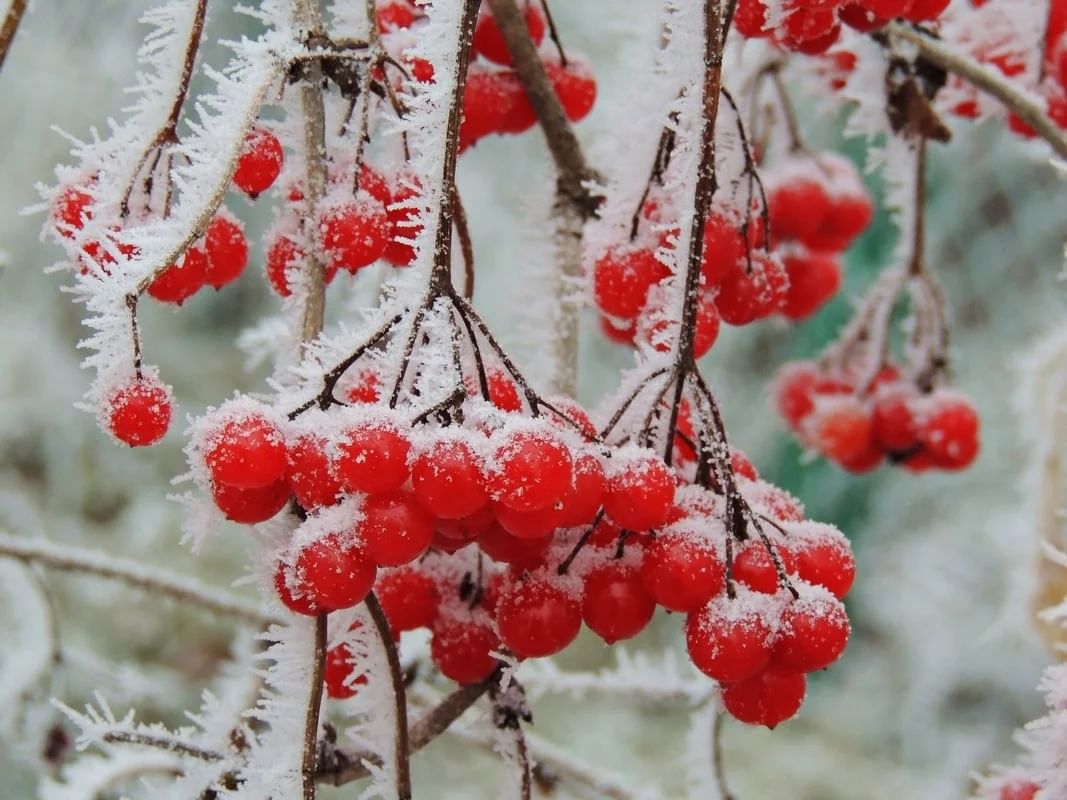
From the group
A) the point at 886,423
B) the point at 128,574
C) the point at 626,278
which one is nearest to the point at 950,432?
the point at 886,423

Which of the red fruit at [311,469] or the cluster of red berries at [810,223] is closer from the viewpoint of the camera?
the red fruit at [311,469]

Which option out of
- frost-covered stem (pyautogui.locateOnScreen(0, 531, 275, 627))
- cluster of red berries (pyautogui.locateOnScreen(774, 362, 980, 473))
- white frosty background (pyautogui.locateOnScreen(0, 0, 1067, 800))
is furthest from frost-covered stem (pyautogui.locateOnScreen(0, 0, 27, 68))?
white frosty background (pyautogui.locateOnScreen(0, 0, 1067, 800))

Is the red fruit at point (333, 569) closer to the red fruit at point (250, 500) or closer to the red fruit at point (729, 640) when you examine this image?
the red fruit at point (250, 500)

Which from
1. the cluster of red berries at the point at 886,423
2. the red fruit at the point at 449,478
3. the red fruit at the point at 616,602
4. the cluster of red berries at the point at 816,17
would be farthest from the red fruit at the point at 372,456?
the cluster of red berries at the point at 886,423

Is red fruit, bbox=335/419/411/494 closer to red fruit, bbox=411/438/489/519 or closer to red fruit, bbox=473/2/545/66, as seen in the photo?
red fruit, bbox=411/438/489/519

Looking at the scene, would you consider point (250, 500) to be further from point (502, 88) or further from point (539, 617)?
point (502, 88)
